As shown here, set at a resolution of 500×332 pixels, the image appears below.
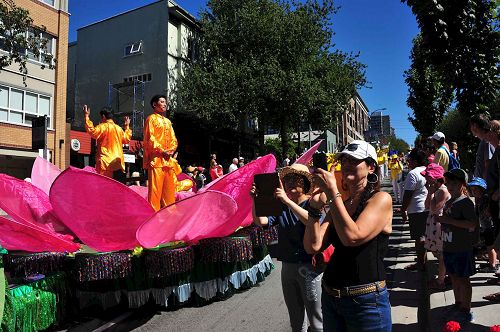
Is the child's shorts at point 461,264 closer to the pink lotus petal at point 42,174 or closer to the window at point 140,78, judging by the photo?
the pink lotus petal at point 42,174

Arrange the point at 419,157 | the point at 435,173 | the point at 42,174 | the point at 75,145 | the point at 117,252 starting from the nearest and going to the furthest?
the point at 117,252, the point at 435,173, the point at 419,157, the point at 42,174, the point at 75,145

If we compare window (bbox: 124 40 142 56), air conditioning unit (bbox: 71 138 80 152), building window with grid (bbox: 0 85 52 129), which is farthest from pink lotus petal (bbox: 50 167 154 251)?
window (bbox: 124 40 142 56)

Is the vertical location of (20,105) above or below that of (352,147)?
above

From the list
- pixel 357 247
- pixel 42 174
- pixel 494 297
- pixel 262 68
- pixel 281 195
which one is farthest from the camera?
pixel 262 68

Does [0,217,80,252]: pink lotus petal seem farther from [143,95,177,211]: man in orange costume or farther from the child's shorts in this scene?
the child's shorts

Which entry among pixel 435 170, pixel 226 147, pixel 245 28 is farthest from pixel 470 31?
pixel 226 147

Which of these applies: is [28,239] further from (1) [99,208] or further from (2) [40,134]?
(2) [40,134]

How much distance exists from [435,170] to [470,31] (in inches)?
99.3

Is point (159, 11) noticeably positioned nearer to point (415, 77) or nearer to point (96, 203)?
point (415, 77)

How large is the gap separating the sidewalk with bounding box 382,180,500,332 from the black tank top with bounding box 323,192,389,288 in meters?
1.10

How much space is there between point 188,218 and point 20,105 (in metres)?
17.9

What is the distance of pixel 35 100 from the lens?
757 inches

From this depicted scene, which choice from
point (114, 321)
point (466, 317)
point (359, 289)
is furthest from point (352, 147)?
point (114, 321)

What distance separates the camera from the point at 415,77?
59.9 ft
